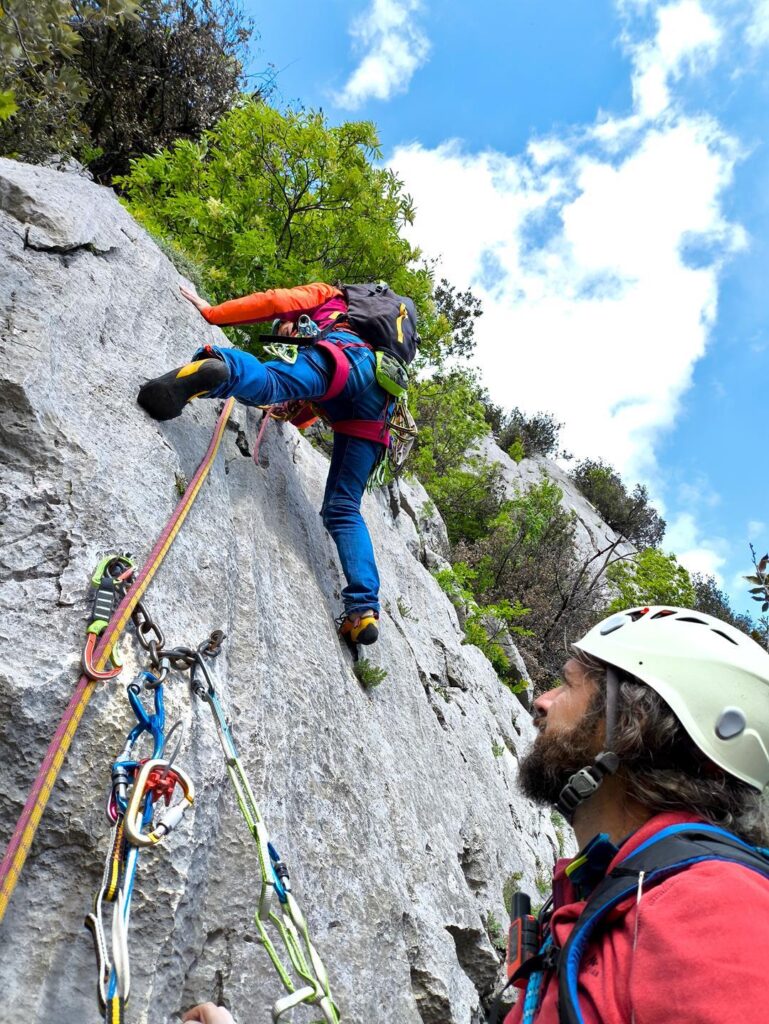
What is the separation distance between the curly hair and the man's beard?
0.11 metres

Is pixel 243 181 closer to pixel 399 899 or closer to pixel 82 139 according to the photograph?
pixel 82 139

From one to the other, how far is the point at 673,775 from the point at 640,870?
48 cm

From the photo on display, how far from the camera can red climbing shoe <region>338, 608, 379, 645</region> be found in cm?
420

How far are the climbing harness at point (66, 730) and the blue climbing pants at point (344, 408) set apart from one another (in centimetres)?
109

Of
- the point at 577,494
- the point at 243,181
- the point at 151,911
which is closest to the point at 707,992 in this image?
the point at 151,911

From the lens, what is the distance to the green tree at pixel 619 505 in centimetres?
2495

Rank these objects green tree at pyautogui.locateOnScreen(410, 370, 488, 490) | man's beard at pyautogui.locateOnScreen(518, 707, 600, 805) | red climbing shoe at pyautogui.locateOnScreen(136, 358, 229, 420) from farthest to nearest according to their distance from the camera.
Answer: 1. green tree at pyautogui.locateOnScreen(410, 370, 488, 490)
2. red climbing shoe at pyautogui.locateOnScreen(136, 358, 229, 420)
3. man's beard at pyautogui.locateOnScreen(518, 707, 600, 805)

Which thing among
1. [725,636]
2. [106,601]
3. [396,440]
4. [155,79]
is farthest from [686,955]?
[155,79]

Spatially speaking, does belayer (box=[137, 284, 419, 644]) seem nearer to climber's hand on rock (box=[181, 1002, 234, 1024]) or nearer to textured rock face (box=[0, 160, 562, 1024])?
textured rock face (box=[0, 160, 562, 1024])

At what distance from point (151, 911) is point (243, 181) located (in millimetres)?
7276

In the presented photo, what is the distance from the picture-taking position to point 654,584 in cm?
1443

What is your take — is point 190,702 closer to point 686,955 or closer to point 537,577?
point 686,955

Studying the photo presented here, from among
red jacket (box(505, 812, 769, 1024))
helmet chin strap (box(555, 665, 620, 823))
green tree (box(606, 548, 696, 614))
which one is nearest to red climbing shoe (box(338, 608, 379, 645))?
helmet chin strap (box(555, 665, 620, 823))

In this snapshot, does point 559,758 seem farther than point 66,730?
Yes
